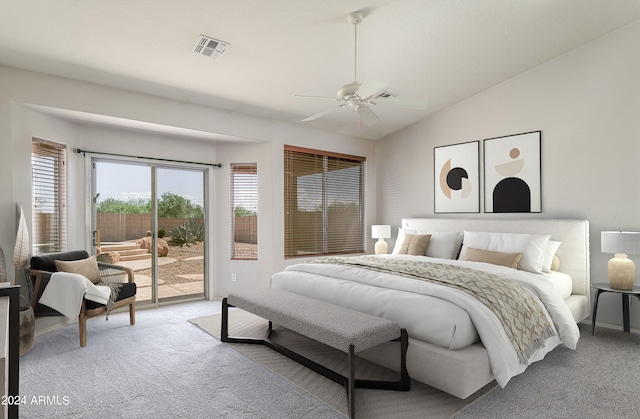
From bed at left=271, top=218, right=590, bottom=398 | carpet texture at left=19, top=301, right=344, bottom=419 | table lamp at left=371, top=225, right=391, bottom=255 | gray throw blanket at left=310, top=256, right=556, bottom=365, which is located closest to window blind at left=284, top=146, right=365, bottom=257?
table lamp at left=371, top=225, right=391, bottom=255

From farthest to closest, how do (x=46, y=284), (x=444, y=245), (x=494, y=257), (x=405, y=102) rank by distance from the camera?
1. (x=444, y=245)
2. (x=494, y=257)
3. (x=46, y=284)
4. (x=405, y=102)

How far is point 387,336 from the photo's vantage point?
93.4 inches

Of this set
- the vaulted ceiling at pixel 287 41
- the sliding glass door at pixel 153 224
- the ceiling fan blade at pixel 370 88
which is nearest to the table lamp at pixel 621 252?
the vaulted ceiling at pixel 287 41

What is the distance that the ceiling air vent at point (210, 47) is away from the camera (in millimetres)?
3202

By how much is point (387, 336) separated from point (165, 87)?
3468mm

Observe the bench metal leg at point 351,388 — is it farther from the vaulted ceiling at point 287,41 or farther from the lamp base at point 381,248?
the lamp base at point 381,248

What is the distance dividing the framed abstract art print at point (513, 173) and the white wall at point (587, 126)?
85mm

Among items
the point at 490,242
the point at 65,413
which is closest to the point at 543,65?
the point at 490,242

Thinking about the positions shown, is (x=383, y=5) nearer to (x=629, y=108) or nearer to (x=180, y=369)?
(x=629, y=108)

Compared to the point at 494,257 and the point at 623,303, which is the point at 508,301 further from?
the point at 623,303

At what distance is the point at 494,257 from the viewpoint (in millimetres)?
3889

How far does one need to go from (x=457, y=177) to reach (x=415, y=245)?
1242 mm

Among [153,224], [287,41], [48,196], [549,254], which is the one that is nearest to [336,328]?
[287,41]

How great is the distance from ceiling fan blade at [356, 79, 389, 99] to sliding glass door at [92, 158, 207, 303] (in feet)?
10.4
